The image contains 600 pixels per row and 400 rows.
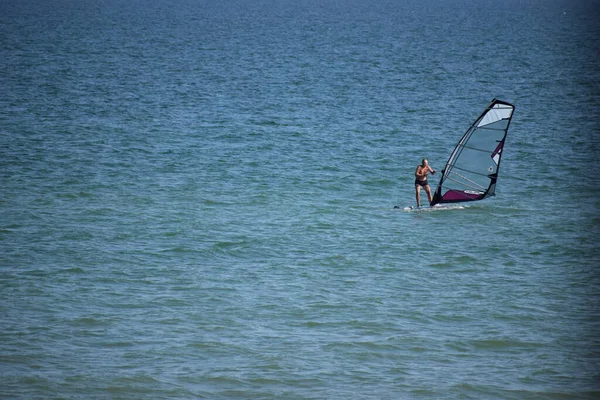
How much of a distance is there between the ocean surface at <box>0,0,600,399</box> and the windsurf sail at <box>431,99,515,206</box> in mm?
692

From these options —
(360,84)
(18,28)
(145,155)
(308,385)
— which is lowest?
(308,385)

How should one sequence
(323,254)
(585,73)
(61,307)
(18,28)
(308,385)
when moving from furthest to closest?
1. (18,28)
2. (585,73)
3. (323,254)
4. (61,307)
5. (308,385)

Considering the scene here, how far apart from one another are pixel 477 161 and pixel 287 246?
7729 millimetres

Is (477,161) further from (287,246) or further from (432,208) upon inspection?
(287,246)

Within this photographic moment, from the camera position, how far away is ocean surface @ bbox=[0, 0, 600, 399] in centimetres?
1602

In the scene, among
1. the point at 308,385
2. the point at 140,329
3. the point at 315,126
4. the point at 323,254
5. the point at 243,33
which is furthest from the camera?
A: the point at 243,33

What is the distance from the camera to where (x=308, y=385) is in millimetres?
15359

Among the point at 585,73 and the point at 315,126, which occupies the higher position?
the point at 585,73

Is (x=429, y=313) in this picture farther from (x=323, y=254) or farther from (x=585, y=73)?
(x=585, y=73)

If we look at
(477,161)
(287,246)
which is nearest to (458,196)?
(477,161)

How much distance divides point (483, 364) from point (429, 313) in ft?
8.78

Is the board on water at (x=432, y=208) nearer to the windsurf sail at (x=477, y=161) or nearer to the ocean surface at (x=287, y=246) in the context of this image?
the windsurf sail at (x=477, y=161)

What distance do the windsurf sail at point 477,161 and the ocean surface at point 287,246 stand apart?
0.69 meters

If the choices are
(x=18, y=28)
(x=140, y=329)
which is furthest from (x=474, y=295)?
(x=18, y=28)
